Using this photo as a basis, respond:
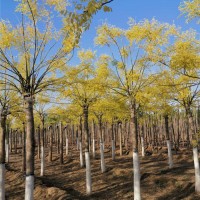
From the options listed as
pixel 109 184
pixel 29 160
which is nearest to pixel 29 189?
pixel 29 160

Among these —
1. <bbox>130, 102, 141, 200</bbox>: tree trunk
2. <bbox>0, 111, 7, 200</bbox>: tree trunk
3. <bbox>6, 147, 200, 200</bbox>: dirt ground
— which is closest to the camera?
<bbox>130, 102, 141, 200</bbox>: tree trunk

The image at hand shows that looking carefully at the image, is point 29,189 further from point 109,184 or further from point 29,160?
point 109,184

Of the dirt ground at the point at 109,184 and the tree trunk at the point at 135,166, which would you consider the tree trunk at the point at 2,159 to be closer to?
the dirt ground at the point at 109,184

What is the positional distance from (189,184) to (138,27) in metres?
8.56

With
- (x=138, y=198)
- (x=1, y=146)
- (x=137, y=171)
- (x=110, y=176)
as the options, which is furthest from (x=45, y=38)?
(x=110, y=176)

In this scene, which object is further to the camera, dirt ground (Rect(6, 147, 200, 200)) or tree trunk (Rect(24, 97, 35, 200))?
dirt ground (Rect(6, 147, 200, 200))

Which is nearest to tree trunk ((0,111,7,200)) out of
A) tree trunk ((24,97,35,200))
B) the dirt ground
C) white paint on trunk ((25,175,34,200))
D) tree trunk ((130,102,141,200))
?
the dirt ground

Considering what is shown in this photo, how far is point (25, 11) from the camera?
26.5ft

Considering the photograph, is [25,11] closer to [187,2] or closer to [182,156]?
[187,2]

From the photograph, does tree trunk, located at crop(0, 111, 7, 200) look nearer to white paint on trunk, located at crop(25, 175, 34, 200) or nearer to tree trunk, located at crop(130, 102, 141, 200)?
white paint on trunk, located at crop(25, 175, 34, 200)

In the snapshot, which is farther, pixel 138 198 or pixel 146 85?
pixel 146 85

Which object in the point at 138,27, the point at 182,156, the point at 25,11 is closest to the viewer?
the point at 25,11

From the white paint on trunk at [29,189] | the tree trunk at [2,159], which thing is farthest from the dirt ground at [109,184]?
the white paint on trunk at [29,189]

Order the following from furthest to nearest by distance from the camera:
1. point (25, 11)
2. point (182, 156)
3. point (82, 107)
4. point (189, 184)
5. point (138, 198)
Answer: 1. point (182, 156)
2. point (82, 107)
3. point (189, 184)
4. point (138, 198)
5. point (25, 11)
